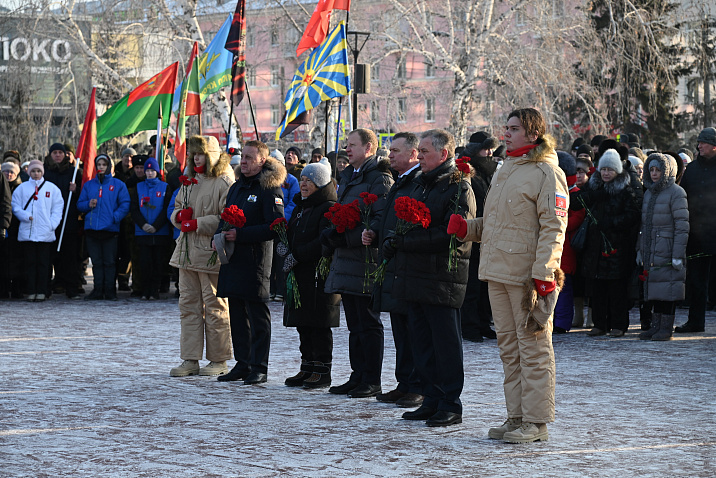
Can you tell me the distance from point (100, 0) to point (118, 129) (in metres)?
11.6

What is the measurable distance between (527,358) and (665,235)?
5.30m

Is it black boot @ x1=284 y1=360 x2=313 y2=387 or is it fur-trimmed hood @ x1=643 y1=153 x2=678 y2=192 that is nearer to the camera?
black boot @ x1=284 y1=360 x2=313 y2=387

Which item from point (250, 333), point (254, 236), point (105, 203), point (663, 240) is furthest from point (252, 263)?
point (105, 203)

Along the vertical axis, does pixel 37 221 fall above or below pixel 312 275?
→ above

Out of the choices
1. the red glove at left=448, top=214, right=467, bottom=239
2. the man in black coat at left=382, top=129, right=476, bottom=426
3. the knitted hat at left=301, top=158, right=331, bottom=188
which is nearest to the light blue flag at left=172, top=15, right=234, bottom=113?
the knitted hat at left=301, top=158, right=331, bottom=188

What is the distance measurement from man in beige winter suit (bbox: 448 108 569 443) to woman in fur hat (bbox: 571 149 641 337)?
17.5ft

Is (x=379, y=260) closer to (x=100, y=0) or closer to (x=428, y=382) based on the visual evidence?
(x=428, y=382)

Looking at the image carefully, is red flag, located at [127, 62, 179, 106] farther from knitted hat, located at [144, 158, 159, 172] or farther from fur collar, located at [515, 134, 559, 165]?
fur collar, located at [515, 134, 559, 165]

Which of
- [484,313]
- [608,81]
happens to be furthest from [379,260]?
[608,81]

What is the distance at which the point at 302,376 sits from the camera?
355 inches

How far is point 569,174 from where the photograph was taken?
12172 millimetres

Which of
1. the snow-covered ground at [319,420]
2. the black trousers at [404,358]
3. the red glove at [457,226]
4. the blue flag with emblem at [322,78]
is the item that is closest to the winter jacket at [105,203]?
the blue flag with emblem at [322,78]

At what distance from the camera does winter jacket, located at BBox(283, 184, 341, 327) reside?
29.1 feet

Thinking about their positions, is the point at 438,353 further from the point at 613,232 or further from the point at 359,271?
the point at 613,232
